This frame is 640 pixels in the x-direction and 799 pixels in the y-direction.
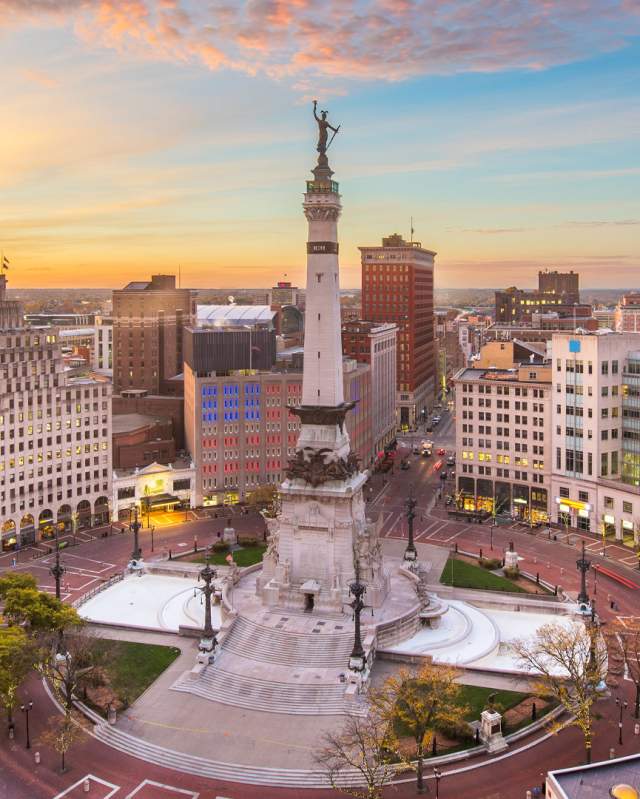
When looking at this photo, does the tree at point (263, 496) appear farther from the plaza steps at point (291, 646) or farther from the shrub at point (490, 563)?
the plaza steps at point (291, 646)

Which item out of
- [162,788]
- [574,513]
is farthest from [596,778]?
[574,513]

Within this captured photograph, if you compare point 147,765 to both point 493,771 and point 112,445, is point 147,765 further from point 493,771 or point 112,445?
point 112,445

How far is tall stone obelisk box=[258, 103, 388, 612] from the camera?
280 ft

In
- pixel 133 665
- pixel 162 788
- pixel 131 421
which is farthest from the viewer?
pixel 131 421

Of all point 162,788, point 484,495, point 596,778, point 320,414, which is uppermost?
point 320,414

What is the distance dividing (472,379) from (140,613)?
7303cm

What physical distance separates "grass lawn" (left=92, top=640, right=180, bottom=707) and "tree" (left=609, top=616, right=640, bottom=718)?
135ft

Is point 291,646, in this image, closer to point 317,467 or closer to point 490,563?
point 317,467

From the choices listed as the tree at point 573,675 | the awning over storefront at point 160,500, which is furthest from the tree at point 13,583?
the awning over storefront at point 160,500

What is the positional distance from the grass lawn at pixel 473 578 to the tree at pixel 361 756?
37.2m

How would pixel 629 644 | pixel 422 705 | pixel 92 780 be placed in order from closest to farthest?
pixel 422 705
pixel 92 780
pixel 629 644

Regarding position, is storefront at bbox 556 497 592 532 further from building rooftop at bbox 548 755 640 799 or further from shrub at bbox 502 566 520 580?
building rooftop at bbox 548 755 640 799

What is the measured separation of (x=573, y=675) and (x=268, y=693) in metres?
25.2

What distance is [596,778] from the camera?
45.2 meters
